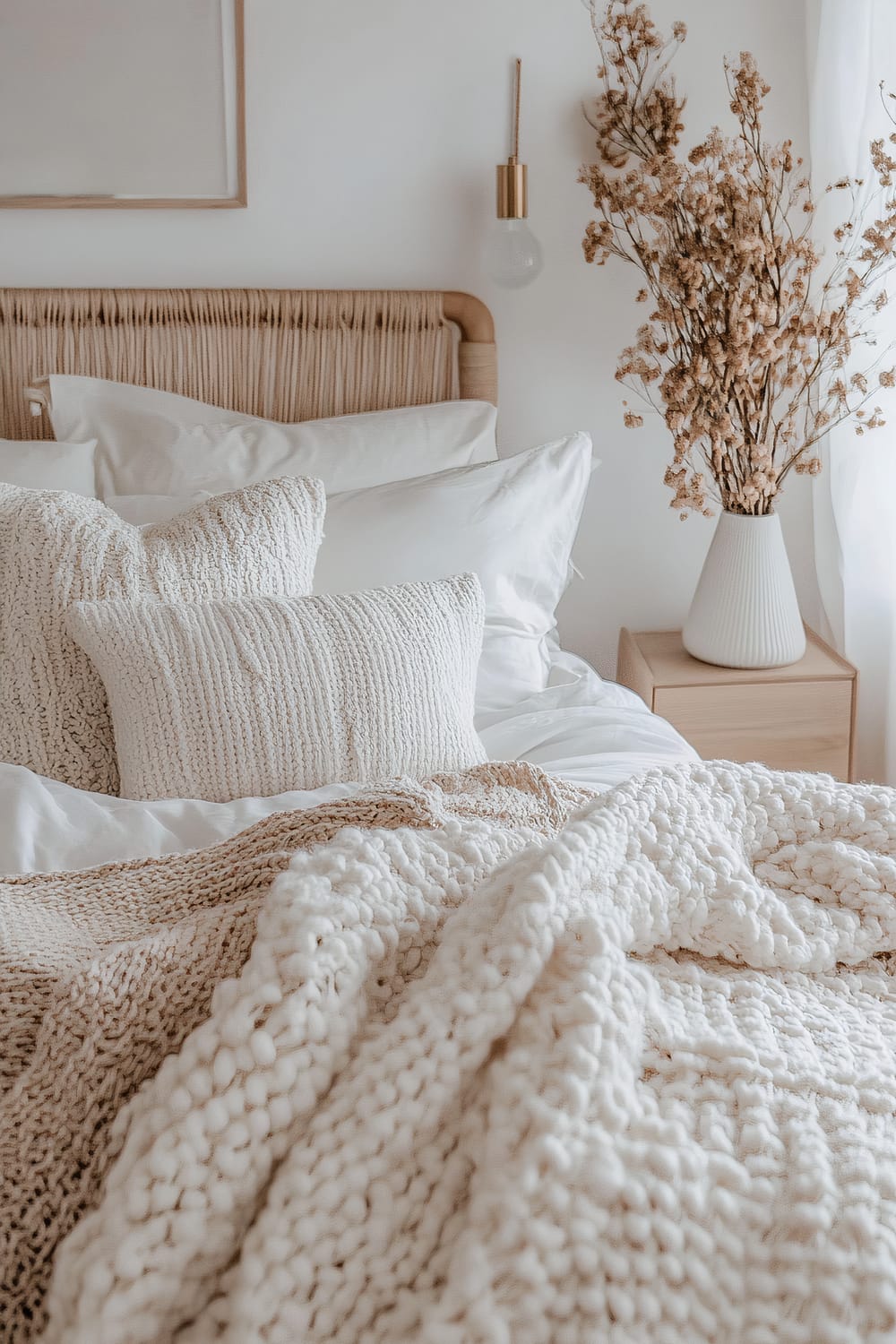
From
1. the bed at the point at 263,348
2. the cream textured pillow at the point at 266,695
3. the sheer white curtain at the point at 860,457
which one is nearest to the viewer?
the cream textured pillow at the point at 266,695

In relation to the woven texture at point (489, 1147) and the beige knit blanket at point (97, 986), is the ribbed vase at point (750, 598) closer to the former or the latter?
the beige knit blanket at point (97, 986)

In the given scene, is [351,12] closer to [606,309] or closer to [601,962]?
[606,309]

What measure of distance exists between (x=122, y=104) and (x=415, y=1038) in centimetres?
199

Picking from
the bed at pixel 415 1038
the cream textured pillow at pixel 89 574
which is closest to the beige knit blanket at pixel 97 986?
the bed at pixel 415 1038

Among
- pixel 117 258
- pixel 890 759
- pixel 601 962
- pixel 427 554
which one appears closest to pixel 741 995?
pixel 601 962

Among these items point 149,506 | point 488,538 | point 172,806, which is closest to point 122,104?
point 149,506

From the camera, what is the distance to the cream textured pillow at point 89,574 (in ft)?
4.46

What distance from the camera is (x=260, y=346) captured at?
7.17 ft

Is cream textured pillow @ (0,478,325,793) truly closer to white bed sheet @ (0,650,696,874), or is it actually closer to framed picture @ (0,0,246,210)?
white bed sheet @ (0,650,696,874)

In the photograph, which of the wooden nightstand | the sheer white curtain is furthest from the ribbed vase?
the sheer white curtain

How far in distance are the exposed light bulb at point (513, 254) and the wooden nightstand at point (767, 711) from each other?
2.50ft

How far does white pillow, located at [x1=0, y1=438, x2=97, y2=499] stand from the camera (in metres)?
1.85

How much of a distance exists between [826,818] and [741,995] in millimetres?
223

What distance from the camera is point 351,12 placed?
7.01 ft
